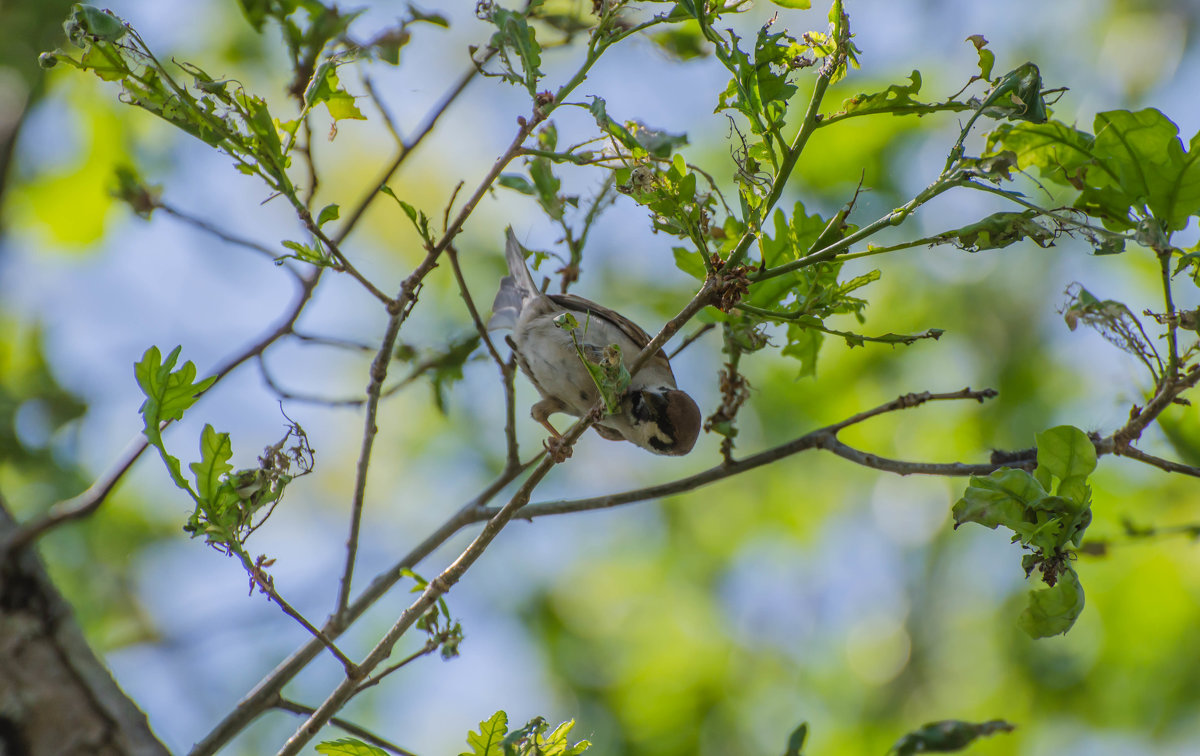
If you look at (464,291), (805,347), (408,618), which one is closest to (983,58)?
(805,347)

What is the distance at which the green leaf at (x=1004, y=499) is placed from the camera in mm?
1528

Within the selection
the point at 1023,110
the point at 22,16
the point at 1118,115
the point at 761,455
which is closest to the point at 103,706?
the point at 761,455

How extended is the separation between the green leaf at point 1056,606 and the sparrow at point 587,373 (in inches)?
71.6

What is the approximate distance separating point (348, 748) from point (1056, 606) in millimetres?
1337

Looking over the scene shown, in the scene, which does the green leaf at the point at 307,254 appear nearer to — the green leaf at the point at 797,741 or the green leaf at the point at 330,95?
the green leaf at the point at 330,95

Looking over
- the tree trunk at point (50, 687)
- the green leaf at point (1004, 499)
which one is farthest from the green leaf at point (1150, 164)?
the tree trunk at point (50, 687)

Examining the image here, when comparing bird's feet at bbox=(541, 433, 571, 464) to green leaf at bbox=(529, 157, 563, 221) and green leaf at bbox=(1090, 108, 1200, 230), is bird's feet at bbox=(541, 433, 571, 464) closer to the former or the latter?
green leaf at bbox=(529, 157, 563, 221)

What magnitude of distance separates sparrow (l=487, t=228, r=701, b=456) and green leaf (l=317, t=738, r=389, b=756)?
69.3 inches

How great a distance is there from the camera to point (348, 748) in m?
1.76

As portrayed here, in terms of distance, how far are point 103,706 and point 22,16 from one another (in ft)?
14.5

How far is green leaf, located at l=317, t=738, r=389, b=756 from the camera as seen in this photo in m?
1.76

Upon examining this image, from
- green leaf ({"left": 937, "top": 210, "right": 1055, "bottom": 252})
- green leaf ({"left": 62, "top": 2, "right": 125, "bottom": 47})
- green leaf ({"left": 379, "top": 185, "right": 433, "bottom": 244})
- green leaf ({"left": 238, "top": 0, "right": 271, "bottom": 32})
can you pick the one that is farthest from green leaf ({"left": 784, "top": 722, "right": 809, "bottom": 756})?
green leaf ({"left": 238, "top": 0, "right": 271, "bottom": 32})

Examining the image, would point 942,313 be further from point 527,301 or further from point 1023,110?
point 1023,110

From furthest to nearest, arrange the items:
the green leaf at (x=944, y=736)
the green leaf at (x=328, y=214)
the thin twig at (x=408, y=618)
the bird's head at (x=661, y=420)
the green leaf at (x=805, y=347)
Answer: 1. the bird's head at (x=661, y=420)
2. the green leaf at (x=805, y=347)
3. the green leaf at (x=328, y=214)
4. the thin twig at (x=408, y=618)
5. the green leaf at (x=944, y=736)
